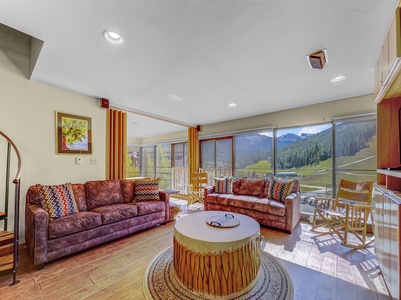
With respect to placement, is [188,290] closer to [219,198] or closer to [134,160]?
[219,198]

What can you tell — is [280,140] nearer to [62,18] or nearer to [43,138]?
[62,18]

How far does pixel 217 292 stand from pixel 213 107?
3.25 meters

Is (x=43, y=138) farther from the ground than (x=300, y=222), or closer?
farther from the ground

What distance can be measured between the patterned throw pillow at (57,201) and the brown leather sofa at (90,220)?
9 centimetres

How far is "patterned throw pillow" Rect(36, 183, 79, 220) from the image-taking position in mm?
2337

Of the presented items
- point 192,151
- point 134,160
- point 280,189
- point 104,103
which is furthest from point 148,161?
point 280,189

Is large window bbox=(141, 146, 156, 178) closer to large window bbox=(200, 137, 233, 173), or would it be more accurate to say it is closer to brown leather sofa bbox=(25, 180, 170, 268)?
large window bbox=(200, 137, 233, 173)

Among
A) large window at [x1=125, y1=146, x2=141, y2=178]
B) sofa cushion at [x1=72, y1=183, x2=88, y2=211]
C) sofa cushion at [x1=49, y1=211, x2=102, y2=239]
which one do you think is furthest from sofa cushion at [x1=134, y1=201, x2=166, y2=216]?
large window at [x1=125, y1=146, x2=141, y2=178]

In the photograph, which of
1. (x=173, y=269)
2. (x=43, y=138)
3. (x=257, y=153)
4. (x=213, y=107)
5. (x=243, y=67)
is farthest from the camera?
(x=257, y=153)

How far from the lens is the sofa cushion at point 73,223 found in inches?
84.9

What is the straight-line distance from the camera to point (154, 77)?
2596 mm

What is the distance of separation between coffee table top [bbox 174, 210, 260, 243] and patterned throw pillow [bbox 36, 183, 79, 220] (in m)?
1.65

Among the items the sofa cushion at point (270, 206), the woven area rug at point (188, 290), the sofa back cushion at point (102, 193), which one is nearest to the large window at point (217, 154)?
the sofa cushion at point (270, 206)

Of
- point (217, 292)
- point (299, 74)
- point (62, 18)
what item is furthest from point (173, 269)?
point (299, 74)
